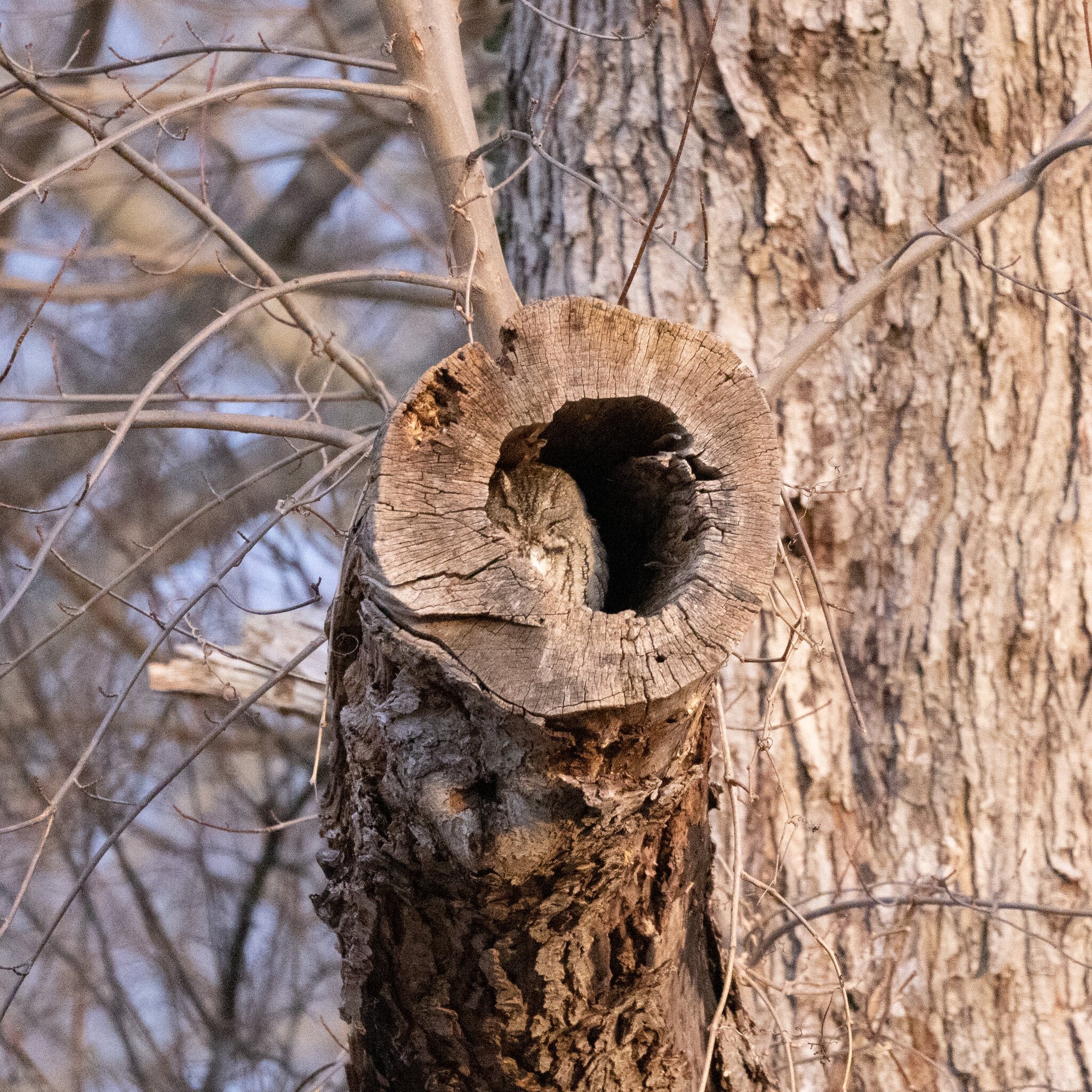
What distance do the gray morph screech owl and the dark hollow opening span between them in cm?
2

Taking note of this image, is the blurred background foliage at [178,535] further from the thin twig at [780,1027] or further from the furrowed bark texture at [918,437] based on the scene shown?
the thin twig at [780,1027]

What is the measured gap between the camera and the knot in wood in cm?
73

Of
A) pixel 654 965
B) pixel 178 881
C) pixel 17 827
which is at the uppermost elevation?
pixel 178 881

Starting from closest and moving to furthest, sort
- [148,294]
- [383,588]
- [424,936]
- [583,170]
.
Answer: [383,588] → [424,936] → [583,170] → [148,294]

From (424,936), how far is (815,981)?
1124 millimetres

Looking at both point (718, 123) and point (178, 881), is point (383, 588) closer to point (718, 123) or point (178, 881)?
point (718, 123)

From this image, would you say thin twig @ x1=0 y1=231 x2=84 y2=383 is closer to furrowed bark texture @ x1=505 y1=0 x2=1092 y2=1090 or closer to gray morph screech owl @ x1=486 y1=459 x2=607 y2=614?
gray morph screech owl @ x1=486 y1=459 x2=607 y2=614

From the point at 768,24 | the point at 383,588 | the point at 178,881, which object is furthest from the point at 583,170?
the point at 178,881

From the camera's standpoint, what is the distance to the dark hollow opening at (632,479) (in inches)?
33.1

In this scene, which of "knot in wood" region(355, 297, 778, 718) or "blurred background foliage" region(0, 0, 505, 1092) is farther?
"blurred background foliage" region(0, 0, 505, 1092)

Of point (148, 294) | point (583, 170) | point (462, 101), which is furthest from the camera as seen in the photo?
point (148, 294)

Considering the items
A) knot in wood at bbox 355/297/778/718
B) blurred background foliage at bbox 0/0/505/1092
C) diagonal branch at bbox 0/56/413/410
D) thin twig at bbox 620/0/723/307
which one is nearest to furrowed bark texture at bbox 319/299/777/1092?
knot in wood at bbox 355/297/778/718

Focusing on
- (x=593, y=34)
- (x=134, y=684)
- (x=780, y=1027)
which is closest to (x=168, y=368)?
(x=134, y=684)

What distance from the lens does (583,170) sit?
73.7 inches
